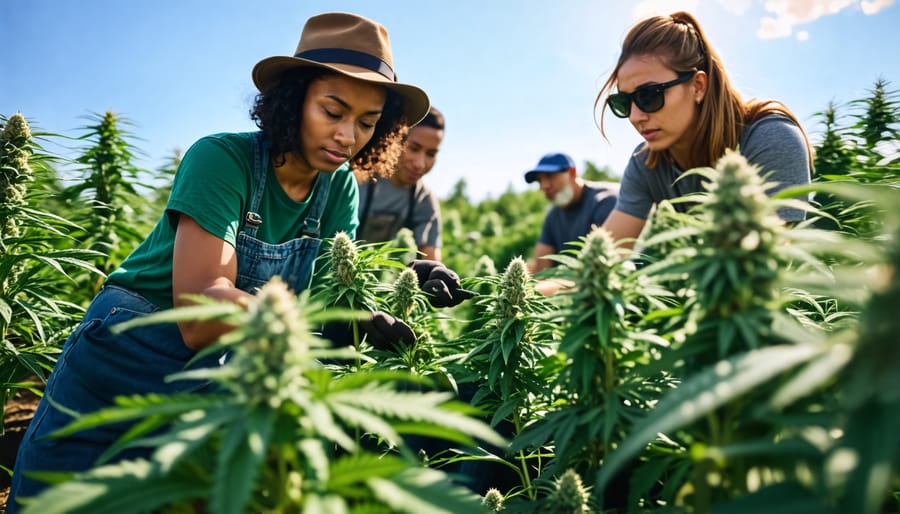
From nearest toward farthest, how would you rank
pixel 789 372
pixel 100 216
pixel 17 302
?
pixel 789 372 → pixel 17 302 → pixel 100 216

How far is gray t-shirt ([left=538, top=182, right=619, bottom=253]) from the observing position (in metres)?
5.88

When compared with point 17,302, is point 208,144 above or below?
above

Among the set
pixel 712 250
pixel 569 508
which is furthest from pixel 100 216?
pixel 712 250

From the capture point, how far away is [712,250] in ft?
2.98

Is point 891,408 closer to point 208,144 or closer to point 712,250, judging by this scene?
point 712,250

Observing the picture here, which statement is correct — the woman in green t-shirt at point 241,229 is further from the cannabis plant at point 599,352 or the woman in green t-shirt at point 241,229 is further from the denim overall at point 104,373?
the cannabis plant at point 599,352

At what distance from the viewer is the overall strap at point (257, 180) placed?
224 cm

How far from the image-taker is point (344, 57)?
2.38 meters

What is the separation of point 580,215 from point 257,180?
4.48 m

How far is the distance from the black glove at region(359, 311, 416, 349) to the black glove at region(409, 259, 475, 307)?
27 centimetres

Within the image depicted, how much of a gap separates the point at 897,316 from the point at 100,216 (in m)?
4.14

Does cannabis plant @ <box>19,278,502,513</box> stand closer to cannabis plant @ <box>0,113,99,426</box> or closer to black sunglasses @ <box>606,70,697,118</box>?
cannabis plant @ <box>0,113,99,426</box>

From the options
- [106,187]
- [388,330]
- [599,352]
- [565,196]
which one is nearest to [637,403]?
[599,352]

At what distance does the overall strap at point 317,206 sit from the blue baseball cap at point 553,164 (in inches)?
173
